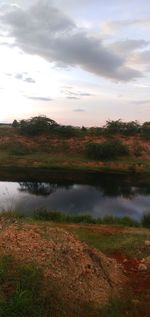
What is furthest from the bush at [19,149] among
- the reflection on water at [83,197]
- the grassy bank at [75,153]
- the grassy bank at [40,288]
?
the grassy bank at [40,288]

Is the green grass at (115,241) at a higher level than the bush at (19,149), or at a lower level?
lower

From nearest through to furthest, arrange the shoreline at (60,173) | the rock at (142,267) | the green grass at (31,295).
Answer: the green grass at (31,295), the rock at (142,267), the shoreline at (60,173)

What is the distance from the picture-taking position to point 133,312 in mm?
6871

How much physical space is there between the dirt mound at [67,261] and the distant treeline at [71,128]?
41605 mm

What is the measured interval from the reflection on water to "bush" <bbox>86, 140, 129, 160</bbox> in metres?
7.72

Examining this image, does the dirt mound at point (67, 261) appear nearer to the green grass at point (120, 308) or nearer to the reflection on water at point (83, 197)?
the green grass at point (120, 308)

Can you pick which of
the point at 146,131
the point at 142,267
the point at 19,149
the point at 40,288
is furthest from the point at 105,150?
the point at 40,288

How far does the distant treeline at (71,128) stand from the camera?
50469mm

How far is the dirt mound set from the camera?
6889 millimetres

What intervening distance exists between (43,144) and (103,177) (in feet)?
43.3

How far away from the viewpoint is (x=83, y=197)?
26.7 metres

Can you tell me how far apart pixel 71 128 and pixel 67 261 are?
44.4m

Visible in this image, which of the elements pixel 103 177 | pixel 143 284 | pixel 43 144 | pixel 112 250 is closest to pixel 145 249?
pixel 112 250

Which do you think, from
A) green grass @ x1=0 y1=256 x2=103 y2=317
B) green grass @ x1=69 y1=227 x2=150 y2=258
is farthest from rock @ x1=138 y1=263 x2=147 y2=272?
green grass @ x1=0 y1=256 x2=103 y2=317
